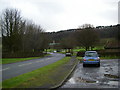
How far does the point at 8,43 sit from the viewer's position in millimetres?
44219

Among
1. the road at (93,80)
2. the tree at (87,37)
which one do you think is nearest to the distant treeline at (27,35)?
the tree at (87,37)

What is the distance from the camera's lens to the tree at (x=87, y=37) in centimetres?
5384

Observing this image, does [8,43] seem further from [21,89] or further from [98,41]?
[21,89]

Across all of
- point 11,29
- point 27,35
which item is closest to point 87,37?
point 27,35

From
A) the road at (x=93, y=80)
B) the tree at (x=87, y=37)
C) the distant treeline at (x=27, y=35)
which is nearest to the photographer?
the road at (x=93, y=80)

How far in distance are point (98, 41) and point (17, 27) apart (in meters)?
26.9

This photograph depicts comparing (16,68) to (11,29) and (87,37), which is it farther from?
(87,37)

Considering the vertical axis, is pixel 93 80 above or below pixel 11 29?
below

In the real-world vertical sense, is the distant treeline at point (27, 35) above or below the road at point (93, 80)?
above

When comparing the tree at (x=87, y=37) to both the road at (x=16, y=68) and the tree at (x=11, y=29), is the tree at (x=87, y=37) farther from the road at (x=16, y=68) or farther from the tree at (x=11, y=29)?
the road at (x=16, y=68)

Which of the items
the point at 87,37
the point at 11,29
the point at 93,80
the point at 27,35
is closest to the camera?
the point at 93,80

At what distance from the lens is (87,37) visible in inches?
2119

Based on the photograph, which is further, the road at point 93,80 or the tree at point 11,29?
the tree at point 11,29

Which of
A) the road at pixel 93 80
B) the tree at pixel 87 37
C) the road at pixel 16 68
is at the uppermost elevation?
the tree at pixel 87 37
